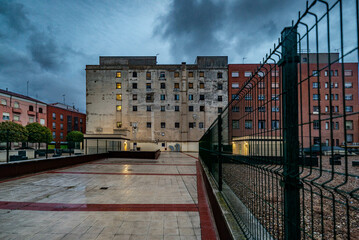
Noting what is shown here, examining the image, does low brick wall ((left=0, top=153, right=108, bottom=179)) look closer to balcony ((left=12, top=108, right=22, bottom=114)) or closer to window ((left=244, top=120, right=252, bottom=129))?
window ((left=244, top=120, right=252, bottom=129))

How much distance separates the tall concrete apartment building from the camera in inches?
1668

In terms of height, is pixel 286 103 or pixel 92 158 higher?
pixel 286 103

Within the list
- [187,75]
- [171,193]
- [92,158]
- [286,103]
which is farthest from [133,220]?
[187,75]

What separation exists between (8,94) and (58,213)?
5237cm

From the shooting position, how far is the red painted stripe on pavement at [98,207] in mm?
5145

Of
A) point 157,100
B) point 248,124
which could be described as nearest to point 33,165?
point 248,124

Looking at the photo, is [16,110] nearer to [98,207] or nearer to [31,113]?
[31,113]

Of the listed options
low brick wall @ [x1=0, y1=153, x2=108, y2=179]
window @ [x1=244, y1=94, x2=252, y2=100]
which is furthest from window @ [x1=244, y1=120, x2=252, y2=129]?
low brick wall @ [x1=0, y1=153, x2=108, y2=179]

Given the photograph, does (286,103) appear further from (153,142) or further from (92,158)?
(153,142)

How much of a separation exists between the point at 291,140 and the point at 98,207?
202 inches

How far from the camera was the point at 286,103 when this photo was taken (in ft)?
5.77

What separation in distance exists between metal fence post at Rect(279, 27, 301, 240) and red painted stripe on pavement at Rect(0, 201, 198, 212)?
3812 mm

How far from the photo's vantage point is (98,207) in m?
5.29

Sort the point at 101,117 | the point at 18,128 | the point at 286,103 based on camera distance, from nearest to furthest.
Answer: the point at 286,103 → the point at 18,128 → the point at 101,117
